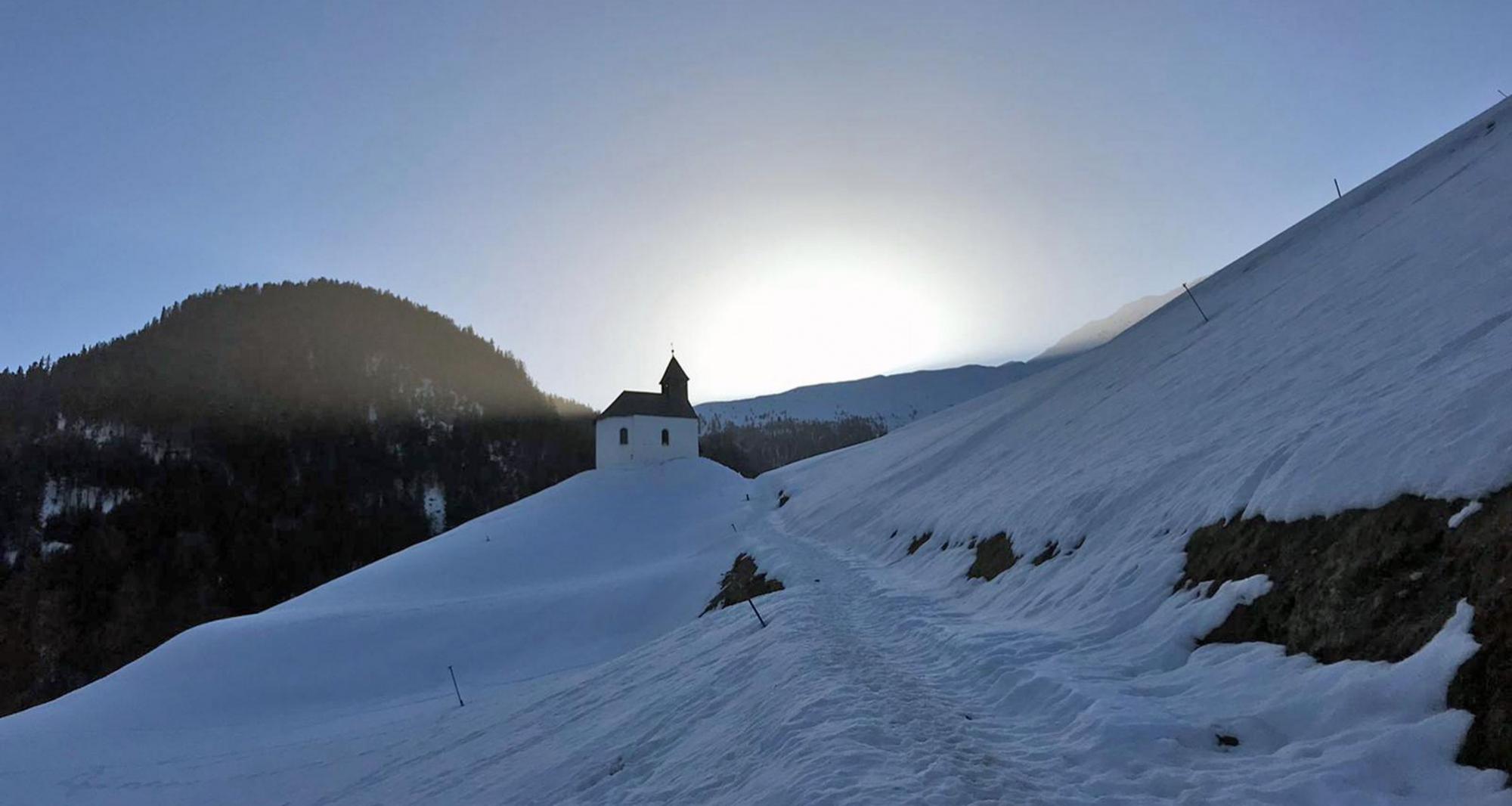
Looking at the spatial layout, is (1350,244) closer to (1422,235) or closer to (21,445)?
(1422,235)

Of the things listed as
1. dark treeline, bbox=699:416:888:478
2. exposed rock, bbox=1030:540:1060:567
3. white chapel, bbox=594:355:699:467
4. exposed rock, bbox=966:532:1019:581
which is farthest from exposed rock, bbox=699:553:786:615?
dark treeline, bbox=699:416:888:478

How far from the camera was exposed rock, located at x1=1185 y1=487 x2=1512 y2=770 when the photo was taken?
15.3 feet

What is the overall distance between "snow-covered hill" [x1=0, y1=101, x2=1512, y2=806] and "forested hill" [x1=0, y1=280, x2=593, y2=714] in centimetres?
8485

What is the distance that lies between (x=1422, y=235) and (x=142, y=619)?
5088 inches

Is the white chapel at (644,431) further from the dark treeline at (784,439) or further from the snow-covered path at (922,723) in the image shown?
the dark treeline at (784,439)

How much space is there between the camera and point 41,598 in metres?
96.1

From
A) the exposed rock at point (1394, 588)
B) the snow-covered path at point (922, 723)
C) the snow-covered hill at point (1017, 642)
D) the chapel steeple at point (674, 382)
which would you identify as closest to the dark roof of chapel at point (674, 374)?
the chapel steeple at point (674, 382)

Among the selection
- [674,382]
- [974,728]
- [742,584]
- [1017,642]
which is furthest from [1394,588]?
[674,382]

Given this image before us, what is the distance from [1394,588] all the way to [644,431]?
60923 mm

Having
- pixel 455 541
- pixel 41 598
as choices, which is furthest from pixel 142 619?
pixel 455 541

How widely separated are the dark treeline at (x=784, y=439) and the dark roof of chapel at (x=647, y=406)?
48488 mm

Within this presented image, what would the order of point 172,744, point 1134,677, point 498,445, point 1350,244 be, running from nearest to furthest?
Result: point 1134,677 < point 1350,244 < point 172,744 < point 498,445

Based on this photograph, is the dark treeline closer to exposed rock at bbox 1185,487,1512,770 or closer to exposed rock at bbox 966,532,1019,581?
exposed rock at bbox 966,532,1019,581

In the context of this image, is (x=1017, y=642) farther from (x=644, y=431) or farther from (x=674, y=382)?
(x=674, y=382)
